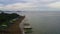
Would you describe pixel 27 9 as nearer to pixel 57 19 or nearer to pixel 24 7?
pixel 24 7

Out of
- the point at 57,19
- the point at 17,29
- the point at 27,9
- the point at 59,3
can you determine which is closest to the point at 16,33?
the point at 17,29

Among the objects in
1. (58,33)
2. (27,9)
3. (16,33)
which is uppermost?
(27,9)

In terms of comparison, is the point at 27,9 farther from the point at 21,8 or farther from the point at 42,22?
the point at 42,22

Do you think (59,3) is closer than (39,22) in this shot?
Yes

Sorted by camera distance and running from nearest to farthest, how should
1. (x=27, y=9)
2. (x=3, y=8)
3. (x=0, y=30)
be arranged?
1. (x=0, y=30)
2. (x=3, y=8)
3. (x=27, y=9)

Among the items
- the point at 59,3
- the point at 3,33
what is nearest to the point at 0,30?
the point at 3,33

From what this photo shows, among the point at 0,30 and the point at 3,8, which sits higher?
the point at 3,8

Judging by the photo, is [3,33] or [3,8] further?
[3,8]

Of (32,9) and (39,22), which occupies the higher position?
(32,9)

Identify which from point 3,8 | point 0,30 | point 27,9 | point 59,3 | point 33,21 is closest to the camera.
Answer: point 0,30
